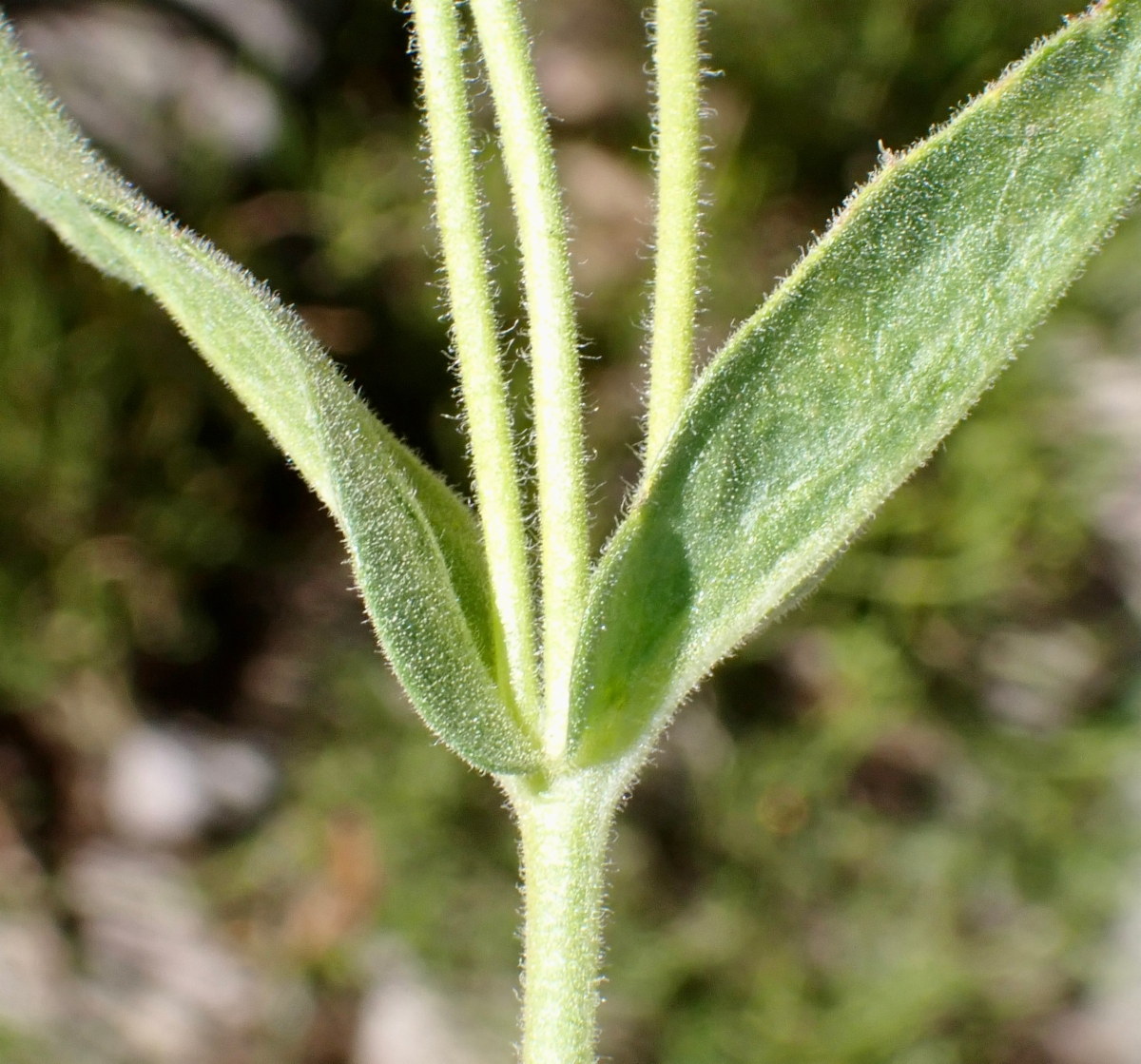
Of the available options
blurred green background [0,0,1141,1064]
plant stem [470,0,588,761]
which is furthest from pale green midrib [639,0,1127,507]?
blurred green background [0,0,1141,1064]

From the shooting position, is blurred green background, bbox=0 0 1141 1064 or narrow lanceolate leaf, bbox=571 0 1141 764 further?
blurred green background, bbox=0 0 1141 1064

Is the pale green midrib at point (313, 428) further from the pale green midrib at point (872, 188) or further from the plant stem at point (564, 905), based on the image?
the pale green midrib at point (872, 188)

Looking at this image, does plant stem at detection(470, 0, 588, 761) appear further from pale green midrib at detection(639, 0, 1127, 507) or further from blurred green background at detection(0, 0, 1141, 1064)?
blurred green background at detection(0, 0, 1141, 1064)

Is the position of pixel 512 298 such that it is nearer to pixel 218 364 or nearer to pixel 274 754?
pixel 274 754

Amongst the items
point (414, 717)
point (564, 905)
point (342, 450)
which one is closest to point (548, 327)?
point (342, 450)

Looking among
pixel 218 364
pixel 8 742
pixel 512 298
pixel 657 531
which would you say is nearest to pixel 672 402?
pixel 657 531
